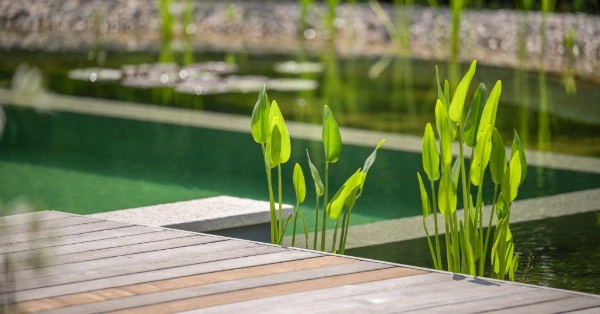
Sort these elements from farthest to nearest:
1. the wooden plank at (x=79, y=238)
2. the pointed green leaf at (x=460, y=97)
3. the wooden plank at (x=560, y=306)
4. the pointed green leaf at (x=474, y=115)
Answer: the wooden plank at (x=79, y=238), the pointed green leaf at (x=474, y=115), the pointed green leaf at (x=460, y=97), the wooden plank at (x=560, y=306)

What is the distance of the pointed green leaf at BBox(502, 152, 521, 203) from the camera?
7.35ft

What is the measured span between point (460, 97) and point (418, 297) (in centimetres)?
49

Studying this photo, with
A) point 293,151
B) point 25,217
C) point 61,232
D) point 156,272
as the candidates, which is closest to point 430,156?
point 156,272

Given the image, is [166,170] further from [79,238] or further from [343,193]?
[343,193]

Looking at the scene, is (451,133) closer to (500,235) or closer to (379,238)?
(500,235)

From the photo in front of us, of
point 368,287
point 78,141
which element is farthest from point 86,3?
point 368,287

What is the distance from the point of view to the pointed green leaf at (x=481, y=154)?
2166 mm

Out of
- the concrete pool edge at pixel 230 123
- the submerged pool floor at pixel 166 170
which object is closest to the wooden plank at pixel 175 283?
the submerged pool floor at pixel 166 170

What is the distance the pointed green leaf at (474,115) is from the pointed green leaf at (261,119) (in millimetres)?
508

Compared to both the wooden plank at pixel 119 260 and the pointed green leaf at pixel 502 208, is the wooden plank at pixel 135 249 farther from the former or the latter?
the pointed green leaf at pixel 502 208

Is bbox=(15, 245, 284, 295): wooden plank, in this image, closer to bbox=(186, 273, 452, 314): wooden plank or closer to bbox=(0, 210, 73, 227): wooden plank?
bbox=(186, 273, 452, 314): wooden plank

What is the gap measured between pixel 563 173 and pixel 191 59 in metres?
4.74

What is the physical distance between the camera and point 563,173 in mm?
4176

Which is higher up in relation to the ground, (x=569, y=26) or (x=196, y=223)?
(x=569, y=26)
